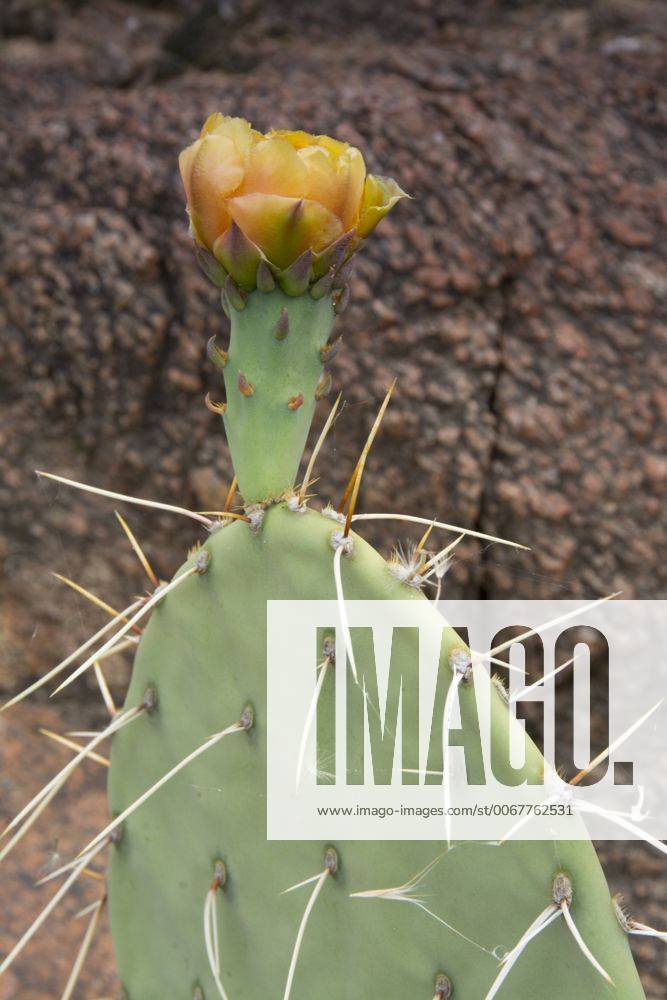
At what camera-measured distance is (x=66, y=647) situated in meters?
1.71

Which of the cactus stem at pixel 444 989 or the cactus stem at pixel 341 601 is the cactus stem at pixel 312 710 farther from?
the cactus stem at pixel 444 989

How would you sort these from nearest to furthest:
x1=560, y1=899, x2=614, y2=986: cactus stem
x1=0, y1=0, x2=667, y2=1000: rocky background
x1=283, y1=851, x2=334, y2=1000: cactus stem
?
1. x1=560, y1=899, x2=614, y2=986: cactus stem
2. x1=283, y1=851, x2=334, y2=1000: cactus stem
3. x1=0, y1=0, x2=667, y2=1000: rocky background

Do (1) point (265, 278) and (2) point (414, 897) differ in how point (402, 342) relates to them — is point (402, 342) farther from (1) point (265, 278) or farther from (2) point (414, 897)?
(2) point (414, 897)

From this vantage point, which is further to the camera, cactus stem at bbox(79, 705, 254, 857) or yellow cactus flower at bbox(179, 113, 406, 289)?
cactus stem at bbox(79, 705, 254, 857)

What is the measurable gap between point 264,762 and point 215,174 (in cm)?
42

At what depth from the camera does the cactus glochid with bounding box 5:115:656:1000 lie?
0.66 m

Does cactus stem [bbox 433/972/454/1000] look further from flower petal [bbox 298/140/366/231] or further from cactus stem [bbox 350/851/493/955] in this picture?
flower petal [bbox 298/140/366/231]

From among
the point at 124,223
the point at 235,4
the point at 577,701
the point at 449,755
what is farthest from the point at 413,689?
the point at 235,4

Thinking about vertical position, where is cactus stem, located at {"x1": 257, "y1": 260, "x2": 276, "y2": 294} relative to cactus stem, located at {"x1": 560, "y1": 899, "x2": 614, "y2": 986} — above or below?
above

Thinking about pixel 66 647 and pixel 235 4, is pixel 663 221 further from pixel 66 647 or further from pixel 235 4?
pixel 66 647

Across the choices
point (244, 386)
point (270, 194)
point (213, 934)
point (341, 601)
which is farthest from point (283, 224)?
point (213, 934)

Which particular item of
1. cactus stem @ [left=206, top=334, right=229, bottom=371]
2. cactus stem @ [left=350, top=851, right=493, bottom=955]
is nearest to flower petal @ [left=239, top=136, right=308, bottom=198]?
cactus stem @ [left=206, top=334, right=229, bottom=371]

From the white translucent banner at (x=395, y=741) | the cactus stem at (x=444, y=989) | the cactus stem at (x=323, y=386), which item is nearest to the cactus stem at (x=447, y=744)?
the white translucent banner at (x=395, y=741)

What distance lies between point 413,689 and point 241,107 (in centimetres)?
120
